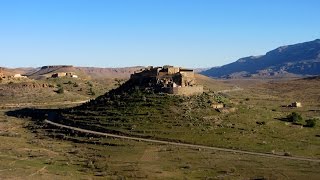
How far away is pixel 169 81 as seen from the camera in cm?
8150

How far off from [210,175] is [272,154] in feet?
38.3

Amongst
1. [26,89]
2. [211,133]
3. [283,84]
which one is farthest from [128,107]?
[283,84]

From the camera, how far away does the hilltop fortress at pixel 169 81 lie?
7994 cm

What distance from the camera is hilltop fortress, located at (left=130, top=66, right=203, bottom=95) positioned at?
262 ft

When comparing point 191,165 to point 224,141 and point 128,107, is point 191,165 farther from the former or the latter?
point 128,107

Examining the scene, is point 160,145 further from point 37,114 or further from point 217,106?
point 37,114

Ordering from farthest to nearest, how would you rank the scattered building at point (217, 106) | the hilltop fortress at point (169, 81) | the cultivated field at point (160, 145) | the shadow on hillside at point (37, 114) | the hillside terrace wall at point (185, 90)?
the shadow on hillside at point (37, 114)
the hilltop fortress at point (169, 81)
the hillside terrace wall at point (185, 90)
the scattered building at point (217, 106)
the cultivated field at point (160, 145)

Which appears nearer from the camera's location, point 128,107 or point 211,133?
point 211,133

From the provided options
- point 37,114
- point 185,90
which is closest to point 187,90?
point 185,90

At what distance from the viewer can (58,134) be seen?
233ft

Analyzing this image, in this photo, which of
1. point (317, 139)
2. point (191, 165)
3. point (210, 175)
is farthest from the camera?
point (317, 139)

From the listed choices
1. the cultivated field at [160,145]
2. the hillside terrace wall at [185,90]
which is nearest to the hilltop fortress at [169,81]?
the hillside terrace wall at [185,90]

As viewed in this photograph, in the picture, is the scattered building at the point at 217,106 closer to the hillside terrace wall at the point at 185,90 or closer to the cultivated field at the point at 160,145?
the cultivated field at the point at 160,145

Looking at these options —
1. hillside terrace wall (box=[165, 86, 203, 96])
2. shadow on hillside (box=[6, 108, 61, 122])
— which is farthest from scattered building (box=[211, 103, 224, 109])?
shadow on hillside (box=[6, 108, 61, 122])
